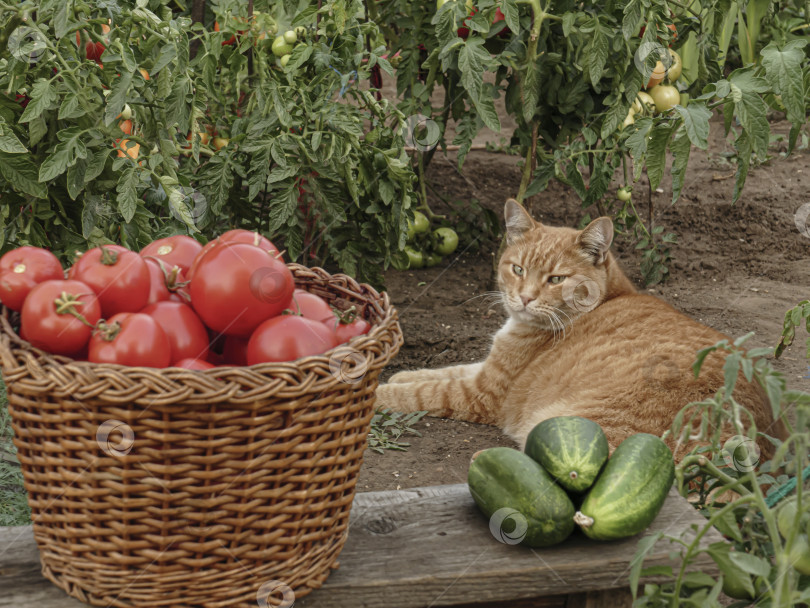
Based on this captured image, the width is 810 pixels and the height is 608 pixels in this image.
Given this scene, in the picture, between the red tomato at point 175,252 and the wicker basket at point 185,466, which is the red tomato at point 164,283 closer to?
the red tomato at point 175,252

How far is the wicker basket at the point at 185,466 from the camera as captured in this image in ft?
4.08

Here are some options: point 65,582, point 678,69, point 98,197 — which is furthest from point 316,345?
point 678,69

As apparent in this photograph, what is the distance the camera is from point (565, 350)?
3170 millimetres

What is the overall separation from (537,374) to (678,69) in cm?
201

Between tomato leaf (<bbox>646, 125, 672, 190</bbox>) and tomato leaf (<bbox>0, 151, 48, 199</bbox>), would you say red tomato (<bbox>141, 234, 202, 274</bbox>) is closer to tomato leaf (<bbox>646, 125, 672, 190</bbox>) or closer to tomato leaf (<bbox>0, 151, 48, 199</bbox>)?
tomato leaf (<bbox>0, 151, 48, 199</bbox>)

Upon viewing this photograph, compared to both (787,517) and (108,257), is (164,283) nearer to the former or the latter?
(108,257)

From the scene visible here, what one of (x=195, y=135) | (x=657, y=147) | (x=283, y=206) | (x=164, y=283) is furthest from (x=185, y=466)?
(x=283, y=206)

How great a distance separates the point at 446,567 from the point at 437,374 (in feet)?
6.35

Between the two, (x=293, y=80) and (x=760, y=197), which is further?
(x=760, y=197)

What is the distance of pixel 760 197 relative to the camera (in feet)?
18.2

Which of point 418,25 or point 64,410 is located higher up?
point 418,25

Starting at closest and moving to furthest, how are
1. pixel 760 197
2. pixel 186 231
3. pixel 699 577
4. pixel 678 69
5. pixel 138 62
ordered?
1. pixel 699 577
2. pixel 138 62
3. pixel 186 231
4. pixel 678 69
5. pixel 760 197

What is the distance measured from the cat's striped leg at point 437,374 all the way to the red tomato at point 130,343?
7.26ft

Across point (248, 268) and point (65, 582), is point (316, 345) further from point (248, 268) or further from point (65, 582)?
point (65, 582)
